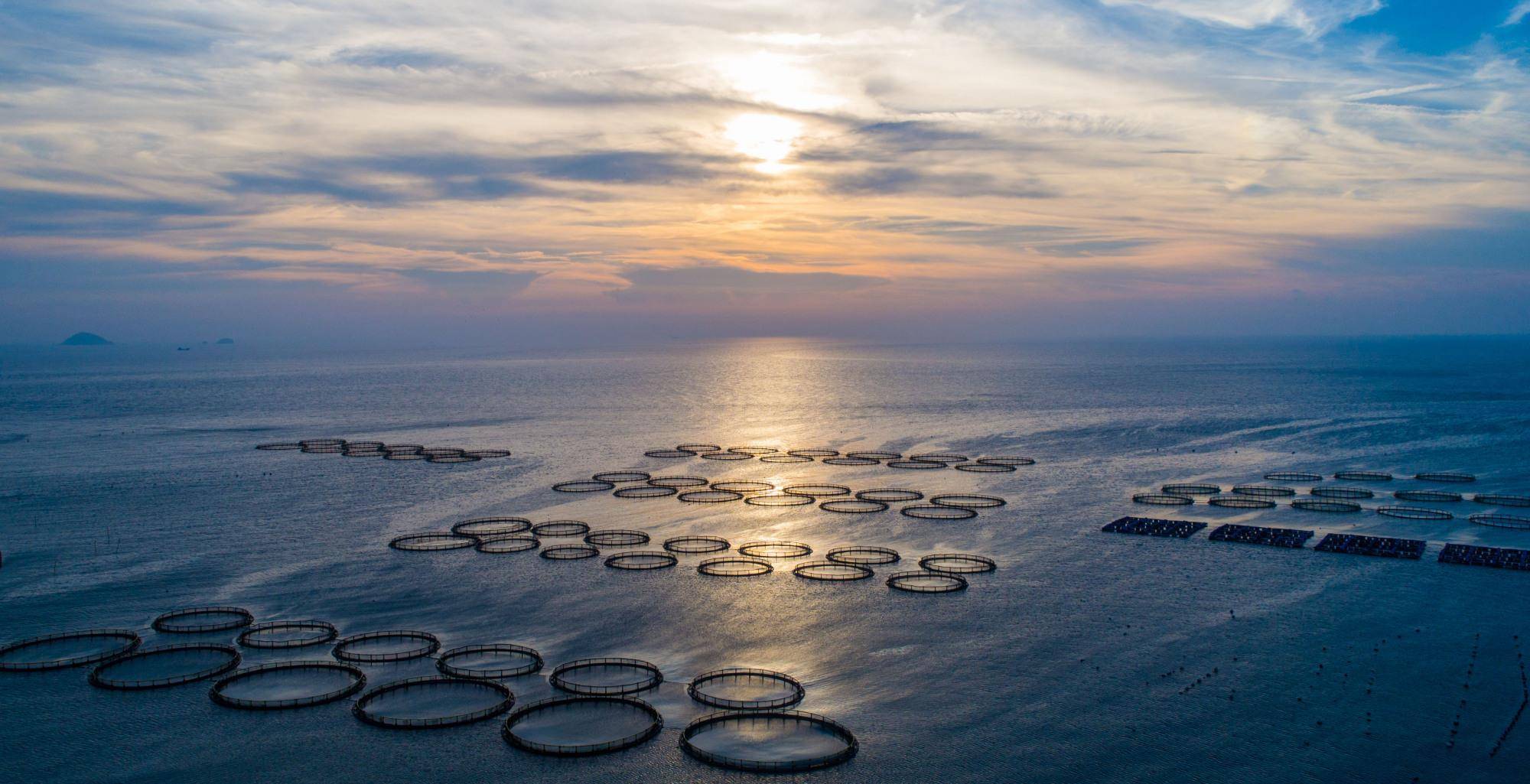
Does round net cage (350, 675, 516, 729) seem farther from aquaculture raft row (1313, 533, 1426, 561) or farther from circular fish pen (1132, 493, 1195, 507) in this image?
circular fish pen (1132, 493, 1195, 507)

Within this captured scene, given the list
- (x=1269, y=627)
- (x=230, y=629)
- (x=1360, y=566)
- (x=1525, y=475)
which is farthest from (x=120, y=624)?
(x=1525, y=475)

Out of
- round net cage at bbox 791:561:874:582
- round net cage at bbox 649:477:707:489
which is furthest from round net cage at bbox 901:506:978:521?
round net cage at bbox 649:477:707:489

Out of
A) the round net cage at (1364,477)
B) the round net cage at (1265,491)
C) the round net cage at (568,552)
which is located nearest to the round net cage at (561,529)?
the round net cage at (568,552)

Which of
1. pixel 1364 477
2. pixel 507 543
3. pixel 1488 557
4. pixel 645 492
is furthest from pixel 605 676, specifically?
pixel 1364 477

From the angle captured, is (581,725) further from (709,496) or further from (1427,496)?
(1427,496)

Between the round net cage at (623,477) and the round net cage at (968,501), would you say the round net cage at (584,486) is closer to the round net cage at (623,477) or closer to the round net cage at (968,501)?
the round net cage at (623,477)

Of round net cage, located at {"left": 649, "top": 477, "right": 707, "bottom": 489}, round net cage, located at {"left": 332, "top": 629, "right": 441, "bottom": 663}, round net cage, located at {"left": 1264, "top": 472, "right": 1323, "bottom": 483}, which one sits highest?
round net cage, located at {"left": 1264, "top": 472, "right": 1323, "bottom": 483}

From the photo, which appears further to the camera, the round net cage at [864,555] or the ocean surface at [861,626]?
the round net cage at [864,555]
